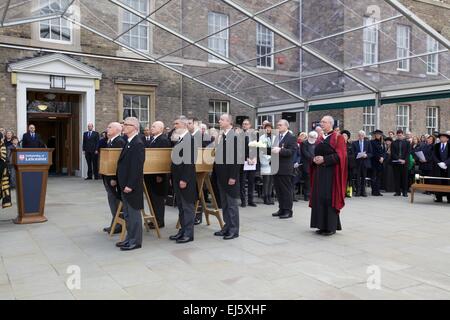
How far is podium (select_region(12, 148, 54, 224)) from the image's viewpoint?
7.56 m

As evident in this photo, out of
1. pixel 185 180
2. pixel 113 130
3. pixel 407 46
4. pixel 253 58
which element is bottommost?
pixel 185 180

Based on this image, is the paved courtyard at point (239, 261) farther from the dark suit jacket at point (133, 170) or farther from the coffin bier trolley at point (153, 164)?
the dark suit jacket at point (133, 170)

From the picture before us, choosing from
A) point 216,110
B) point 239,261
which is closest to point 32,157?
point 239,261

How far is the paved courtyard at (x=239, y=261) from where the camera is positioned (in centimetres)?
419

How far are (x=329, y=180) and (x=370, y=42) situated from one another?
21.5ft

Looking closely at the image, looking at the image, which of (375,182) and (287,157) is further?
(375,182)

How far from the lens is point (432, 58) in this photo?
1133 centimetres

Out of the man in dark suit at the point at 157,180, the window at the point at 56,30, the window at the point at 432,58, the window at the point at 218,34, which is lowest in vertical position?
the man in dark suit at the point at 157,180

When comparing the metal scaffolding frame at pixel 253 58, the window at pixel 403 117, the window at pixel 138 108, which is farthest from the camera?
the window at pixel 403 117

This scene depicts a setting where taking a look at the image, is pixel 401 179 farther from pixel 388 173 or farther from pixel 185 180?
pixel 185 180

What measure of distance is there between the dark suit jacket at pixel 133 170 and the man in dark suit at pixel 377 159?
8560mm

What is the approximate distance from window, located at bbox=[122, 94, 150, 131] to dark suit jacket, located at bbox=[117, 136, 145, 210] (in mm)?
11400

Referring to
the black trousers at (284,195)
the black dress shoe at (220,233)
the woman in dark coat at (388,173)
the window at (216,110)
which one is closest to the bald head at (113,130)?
the black dress shoe at (220,233)
